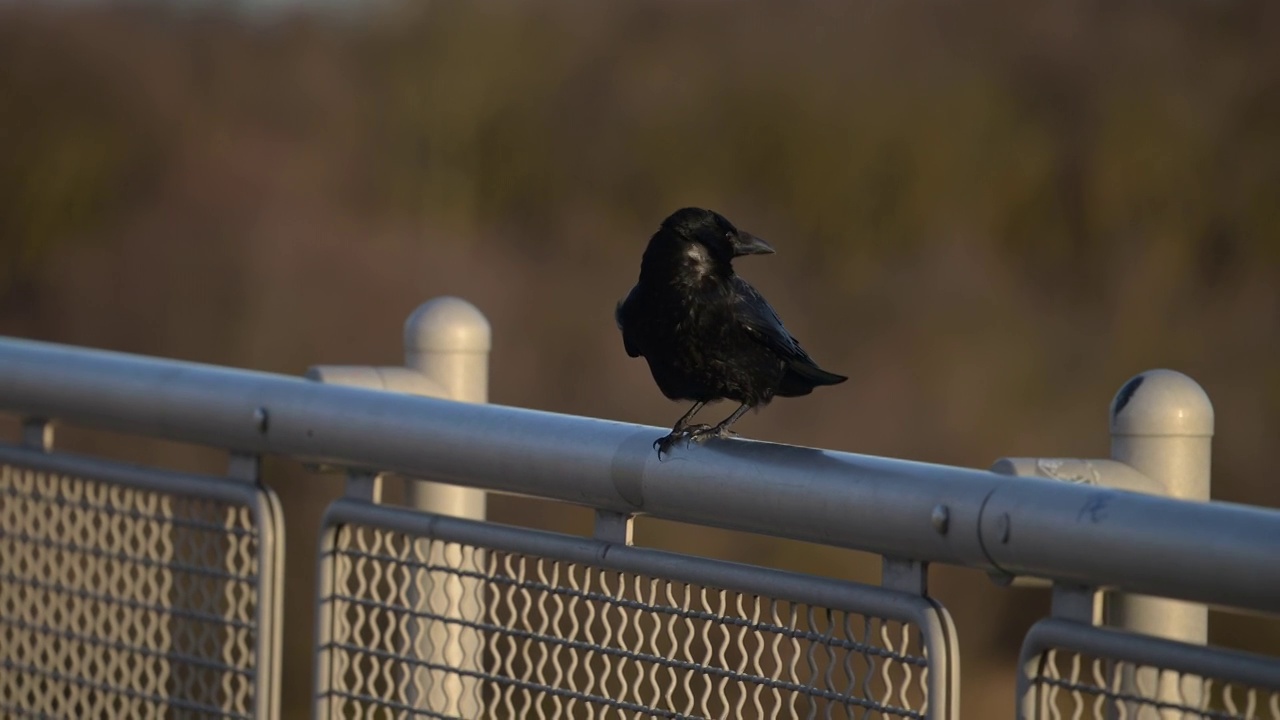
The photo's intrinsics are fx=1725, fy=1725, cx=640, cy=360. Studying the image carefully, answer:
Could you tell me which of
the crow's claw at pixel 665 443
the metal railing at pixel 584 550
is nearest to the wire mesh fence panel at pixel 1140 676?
the metal railing at pixel 584 550

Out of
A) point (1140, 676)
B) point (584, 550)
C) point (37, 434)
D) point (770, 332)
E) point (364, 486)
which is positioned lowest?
point (1140, 676)

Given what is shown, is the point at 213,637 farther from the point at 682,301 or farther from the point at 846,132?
the point at 846,132

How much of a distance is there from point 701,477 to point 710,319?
0.62 meters

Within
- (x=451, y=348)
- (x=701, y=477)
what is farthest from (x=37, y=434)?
(x=701, y=477)

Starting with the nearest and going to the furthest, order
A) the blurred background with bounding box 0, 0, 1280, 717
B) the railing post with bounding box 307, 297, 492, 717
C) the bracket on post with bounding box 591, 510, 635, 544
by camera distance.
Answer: the bracket on post with bounding box 591, 510, 635, 544
the railing post with bounding box 307, 297, 492, 717
the blurred background with bounding box 0, 0, 1280, 717

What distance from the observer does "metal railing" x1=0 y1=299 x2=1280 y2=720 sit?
1.32 meters

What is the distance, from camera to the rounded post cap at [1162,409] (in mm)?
1623

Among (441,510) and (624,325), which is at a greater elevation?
(624,325)

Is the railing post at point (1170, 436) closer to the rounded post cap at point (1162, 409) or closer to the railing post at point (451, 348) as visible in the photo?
the rounded post cap at point (1162, 409)

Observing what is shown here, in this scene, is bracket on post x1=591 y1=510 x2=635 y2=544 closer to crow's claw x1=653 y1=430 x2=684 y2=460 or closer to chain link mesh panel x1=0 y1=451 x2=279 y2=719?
crow's claw x1=653 y1=430 x2=684 y2=460

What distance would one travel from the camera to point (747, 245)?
235 centimetres

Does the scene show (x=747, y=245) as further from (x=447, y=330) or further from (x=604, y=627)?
(x=604, y=627)

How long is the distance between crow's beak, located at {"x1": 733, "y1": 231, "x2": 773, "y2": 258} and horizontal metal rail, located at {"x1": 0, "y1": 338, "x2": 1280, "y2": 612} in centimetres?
54

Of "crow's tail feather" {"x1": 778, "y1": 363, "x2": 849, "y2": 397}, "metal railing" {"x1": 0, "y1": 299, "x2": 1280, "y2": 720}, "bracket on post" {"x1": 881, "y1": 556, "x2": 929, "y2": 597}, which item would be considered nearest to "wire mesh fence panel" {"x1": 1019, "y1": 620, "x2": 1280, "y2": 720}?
"metal railing" {"x1": 0, "y1": 299, "x2": 1280, "y2": 720}
